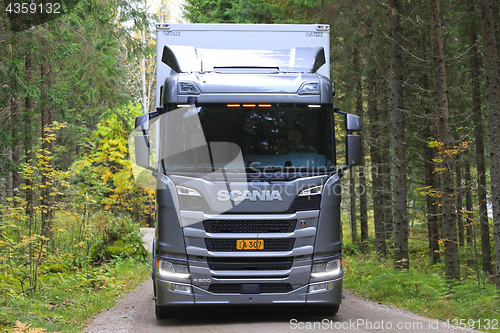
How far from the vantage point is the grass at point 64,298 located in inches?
283

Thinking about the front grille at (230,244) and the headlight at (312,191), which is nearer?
the front grille at (230,244)

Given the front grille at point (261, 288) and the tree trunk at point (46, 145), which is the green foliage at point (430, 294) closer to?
the front grille at point (261, 288)

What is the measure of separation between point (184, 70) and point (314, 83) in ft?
7.16

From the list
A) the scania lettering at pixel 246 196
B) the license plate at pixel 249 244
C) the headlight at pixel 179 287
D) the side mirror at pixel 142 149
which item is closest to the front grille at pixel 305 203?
the scania lettering at pixel 246 196

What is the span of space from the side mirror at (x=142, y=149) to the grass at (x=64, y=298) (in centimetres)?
253

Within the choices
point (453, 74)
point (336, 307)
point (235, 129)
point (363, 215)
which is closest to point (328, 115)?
point (235, 129)

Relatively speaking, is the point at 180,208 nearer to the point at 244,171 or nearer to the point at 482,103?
the point at 244,171

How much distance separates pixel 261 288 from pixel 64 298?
4.63 metres

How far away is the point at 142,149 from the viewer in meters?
7.10

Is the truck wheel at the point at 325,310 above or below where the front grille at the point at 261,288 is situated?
below

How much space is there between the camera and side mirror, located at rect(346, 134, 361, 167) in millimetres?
7328

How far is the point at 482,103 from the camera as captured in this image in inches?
701

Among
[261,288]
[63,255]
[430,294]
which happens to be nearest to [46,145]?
[63,255]

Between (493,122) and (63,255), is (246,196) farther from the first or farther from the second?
(63,255)
